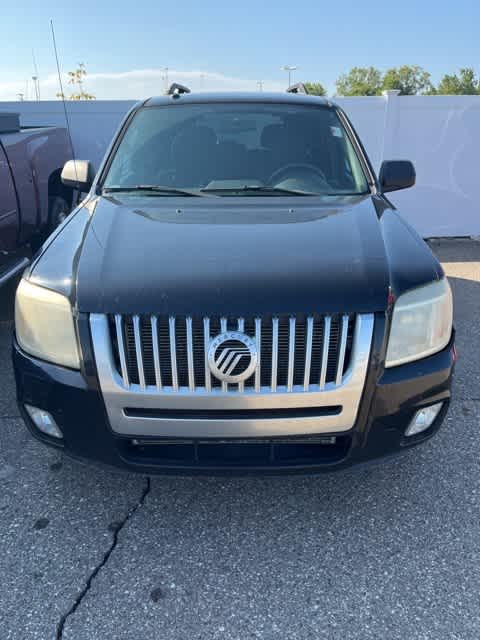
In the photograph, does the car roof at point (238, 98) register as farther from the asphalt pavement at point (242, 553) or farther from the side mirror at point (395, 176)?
the asphalt pavement at point (242, 553)

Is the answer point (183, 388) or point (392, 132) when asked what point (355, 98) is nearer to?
point (392, 132)

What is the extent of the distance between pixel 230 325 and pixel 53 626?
122 cm

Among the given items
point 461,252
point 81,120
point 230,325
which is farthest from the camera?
point 81,120

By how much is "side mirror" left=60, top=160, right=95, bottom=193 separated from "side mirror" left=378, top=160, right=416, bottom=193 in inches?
72.1

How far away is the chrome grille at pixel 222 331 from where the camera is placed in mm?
1997

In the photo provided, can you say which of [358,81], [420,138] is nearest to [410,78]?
[358,81]

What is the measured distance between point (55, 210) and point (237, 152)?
311 centimetres

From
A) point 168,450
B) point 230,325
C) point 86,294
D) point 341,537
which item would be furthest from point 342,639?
point 86,294

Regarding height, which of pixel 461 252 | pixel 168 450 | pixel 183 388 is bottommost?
pixel 461 252

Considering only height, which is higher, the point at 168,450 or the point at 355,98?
the point at 355,98

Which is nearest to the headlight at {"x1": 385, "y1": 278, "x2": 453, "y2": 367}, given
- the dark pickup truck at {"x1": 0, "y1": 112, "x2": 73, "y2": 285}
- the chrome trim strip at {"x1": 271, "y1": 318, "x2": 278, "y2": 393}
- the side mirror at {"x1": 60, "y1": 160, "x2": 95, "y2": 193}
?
the chrome trim strip at {"x1": 271, "y1": 318, "x2": 278, "y2": 393}

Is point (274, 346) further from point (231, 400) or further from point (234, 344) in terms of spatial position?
point (231, 400)

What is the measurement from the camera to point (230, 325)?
1999 millimetres

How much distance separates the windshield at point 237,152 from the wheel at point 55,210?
2.41 meters
